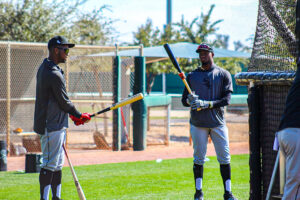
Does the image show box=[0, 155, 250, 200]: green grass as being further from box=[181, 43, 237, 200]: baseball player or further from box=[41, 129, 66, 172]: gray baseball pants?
box=[41, 129, 66, 172]: gray baseball pants

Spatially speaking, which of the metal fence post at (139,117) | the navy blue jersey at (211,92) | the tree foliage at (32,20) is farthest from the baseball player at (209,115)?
the tree foliage at (32,20)

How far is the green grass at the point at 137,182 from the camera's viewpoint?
7168mm

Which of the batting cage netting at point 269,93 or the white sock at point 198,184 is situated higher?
the batting cage netting at point 269,93

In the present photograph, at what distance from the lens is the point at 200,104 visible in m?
6.13

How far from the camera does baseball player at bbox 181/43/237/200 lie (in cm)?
633

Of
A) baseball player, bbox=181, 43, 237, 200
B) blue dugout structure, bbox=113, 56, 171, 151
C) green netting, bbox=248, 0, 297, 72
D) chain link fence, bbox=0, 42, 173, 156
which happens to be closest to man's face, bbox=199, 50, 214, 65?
baseball player, bbox=181, 43, 237, 200

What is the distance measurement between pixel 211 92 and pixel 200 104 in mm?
371

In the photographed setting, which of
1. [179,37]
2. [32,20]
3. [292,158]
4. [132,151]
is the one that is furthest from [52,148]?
[179,37]

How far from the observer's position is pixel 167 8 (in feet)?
101

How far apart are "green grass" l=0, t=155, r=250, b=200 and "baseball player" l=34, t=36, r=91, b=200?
1.40 meters

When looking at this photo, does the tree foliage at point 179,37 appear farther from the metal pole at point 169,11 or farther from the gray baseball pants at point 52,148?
the gray baseball pants at point 52,148

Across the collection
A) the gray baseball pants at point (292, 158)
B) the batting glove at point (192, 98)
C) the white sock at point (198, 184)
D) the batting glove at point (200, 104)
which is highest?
the batting glove at point (192, 98)

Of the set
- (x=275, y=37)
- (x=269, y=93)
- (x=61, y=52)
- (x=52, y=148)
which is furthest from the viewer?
(x=61, y=52)

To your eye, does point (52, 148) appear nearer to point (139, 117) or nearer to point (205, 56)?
point (205, 56)
